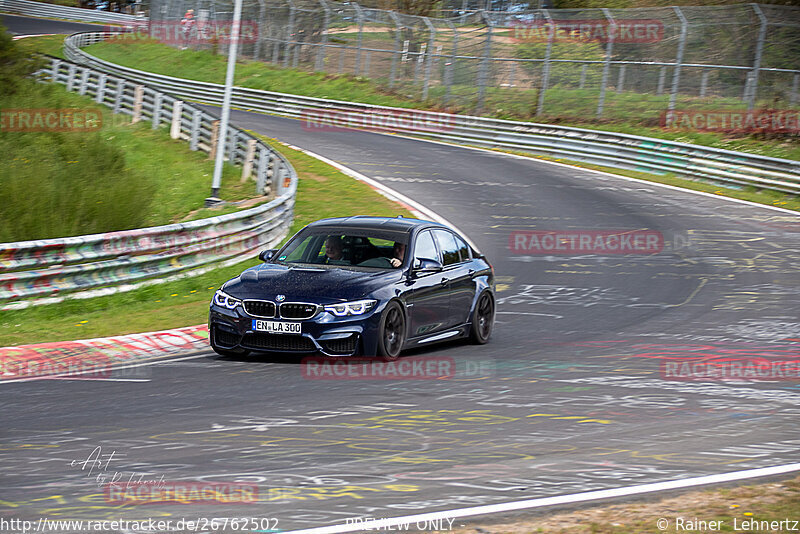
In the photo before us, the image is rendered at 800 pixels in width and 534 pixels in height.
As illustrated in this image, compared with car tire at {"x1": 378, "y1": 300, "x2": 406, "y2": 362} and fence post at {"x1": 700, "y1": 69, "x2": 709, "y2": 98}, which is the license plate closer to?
car tire at {"x1": 378, "y1": 300, "x2": 406, "y2": 362}

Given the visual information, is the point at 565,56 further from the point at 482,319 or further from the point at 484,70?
the point at 482,319

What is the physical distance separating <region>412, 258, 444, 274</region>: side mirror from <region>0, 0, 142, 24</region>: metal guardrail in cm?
7482

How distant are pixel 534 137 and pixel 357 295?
26.4m

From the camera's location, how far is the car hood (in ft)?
33.6

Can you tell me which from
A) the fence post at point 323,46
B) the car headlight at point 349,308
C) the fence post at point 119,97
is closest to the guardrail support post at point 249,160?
the fence post at point 119,97

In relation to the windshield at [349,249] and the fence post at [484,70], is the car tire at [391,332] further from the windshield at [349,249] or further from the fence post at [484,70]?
the fence post at [484,70]

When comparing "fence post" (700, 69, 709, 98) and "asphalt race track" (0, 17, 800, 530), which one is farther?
"fence post" (700, 69, 709, 98)

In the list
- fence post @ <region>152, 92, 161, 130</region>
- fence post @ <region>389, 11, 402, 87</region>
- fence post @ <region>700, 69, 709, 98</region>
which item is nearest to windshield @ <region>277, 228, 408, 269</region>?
fence post @ <region>152, 92, 161, 130</region>

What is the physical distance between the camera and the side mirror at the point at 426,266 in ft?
36.8

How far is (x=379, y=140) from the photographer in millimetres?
37469

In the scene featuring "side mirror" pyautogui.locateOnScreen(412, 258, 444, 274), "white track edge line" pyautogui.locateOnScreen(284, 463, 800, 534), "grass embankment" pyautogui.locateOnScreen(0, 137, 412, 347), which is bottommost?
"grass embankment" pyautogui.locateOnScreen(0, 137, 412, 347)

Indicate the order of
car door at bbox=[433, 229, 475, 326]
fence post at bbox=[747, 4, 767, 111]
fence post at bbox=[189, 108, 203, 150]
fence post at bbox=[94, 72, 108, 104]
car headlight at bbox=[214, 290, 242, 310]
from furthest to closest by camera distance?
fence post at bbox=[94, 72, 108, 104], fence post at bbox=[747, 4, 767, 111], fence post at bbox=[189, 108, 203, 150], car door at bbox=[433, 229, 475, 326], car headlight at bbox=[214, 290, 242, 310]

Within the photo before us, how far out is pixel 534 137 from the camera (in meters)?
35.7

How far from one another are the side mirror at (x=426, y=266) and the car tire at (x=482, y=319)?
93 cm
